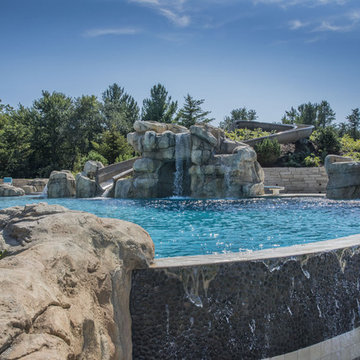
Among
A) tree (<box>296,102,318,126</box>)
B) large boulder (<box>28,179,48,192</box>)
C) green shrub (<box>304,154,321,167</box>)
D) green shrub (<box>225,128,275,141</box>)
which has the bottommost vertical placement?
large boulder (<box>28,179,48,192</box>)

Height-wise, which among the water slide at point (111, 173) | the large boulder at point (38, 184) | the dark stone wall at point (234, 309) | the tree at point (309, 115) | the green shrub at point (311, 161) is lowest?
the dark stone wall at point (234, 309)

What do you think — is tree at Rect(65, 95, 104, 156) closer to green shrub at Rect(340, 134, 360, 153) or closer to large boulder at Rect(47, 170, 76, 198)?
large boulder at Rect(47, 170, 76, 198)

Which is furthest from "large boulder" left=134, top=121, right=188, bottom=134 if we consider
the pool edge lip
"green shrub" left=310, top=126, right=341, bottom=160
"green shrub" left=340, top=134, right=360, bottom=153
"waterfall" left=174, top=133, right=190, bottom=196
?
the pool edge lip

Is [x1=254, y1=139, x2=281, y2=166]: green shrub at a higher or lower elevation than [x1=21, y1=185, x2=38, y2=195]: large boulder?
higher

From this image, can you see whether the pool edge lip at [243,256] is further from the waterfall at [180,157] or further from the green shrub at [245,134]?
the green shrub at [245,134]

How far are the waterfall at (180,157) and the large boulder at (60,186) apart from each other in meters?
6.65

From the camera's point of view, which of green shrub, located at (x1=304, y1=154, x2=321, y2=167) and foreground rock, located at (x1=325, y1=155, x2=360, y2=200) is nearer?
foreground rock, located at (x1=325, y1=155, x2=360, y2=200)

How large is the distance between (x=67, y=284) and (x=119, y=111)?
4135 cm

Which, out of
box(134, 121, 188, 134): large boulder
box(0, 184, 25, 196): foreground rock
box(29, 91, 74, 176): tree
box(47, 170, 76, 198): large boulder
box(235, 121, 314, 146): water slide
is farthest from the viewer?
box(29, 91, 74, 176): tree

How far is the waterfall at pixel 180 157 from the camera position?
18.4 meters

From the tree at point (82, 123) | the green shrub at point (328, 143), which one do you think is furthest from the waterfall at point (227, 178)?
the tree at point (82, 123)

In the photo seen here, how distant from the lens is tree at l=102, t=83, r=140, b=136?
123 feet

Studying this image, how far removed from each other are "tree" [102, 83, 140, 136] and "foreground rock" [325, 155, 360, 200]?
22.6 m

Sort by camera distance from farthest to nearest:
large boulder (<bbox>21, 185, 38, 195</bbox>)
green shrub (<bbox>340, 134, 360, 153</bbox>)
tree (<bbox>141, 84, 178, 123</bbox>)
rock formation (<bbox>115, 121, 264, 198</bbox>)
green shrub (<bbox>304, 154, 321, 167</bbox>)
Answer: tree (<bbox>141, 84, 178, 123</bbox>) < green shrub (<bbox>340, 134, 360, 153</bbox>) < green shrub (<bbox>304, 154, 321, 167</bbox>) < large boulder (<bbox>21, 185, 38, 195</bbox>) < rock formation (<bbox>115, 121, 264, 198</bbox>)
